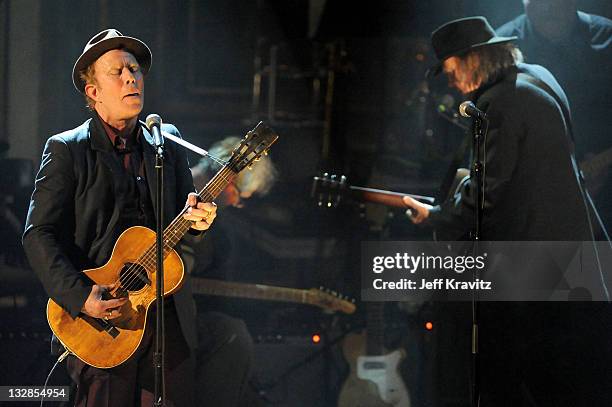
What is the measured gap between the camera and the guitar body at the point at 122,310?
3961 millimetres

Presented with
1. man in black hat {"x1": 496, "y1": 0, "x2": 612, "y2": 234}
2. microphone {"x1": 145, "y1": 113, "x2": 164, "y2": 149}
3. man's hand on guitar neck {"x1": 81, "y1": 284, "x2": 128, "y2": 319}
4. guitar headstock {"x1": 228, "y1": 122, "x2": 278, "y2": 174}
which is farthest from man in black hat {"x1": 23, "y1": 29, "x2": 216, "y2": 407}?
man in black hat {"x1": 496, "y1": 0, "x2": 612, "y2": 234}

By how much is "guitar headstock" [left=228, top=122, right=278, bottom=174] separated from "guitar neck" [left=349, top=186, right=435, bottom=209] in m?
1.29

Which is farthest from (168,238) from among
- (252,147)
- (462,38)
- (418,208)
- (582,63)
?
(582,63)

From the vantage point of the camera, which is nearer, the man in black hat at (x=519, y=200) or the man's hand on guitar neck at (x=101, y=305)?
the man's hand on guitar neck at (x=101, y=305)

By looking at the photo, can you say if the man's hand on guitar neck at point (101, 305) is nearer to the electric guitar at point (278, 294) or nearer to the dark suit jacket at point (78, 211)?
the dark suit jacket at point (78, 211)

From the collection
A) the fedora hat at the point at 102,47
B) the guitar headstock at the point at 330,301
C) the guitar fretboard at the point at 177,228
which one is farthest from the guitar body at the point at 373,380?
the fedora hat at the point at 102,47

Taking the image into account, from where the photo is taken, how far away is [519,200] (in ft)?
16.9

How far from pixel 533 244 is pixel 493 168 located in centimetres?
50

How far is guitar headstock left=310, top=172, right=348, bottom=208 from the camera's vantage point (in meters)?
5.25

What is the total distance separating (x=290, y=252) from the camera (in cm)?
535

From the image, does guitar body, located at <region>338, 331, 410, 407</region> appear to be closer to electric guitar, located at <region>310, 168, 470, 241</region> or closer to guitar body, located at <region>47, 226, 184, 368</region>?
electric guitar, located at <region>310, 168, 470, 241</region>

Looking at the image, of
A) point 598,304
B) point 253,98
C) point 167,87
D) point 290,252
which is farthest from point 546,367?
point 167,87

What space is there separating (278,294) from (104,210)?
158 centimetres

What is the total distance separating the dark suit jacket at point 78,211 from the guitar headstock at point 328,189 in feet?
4.16
